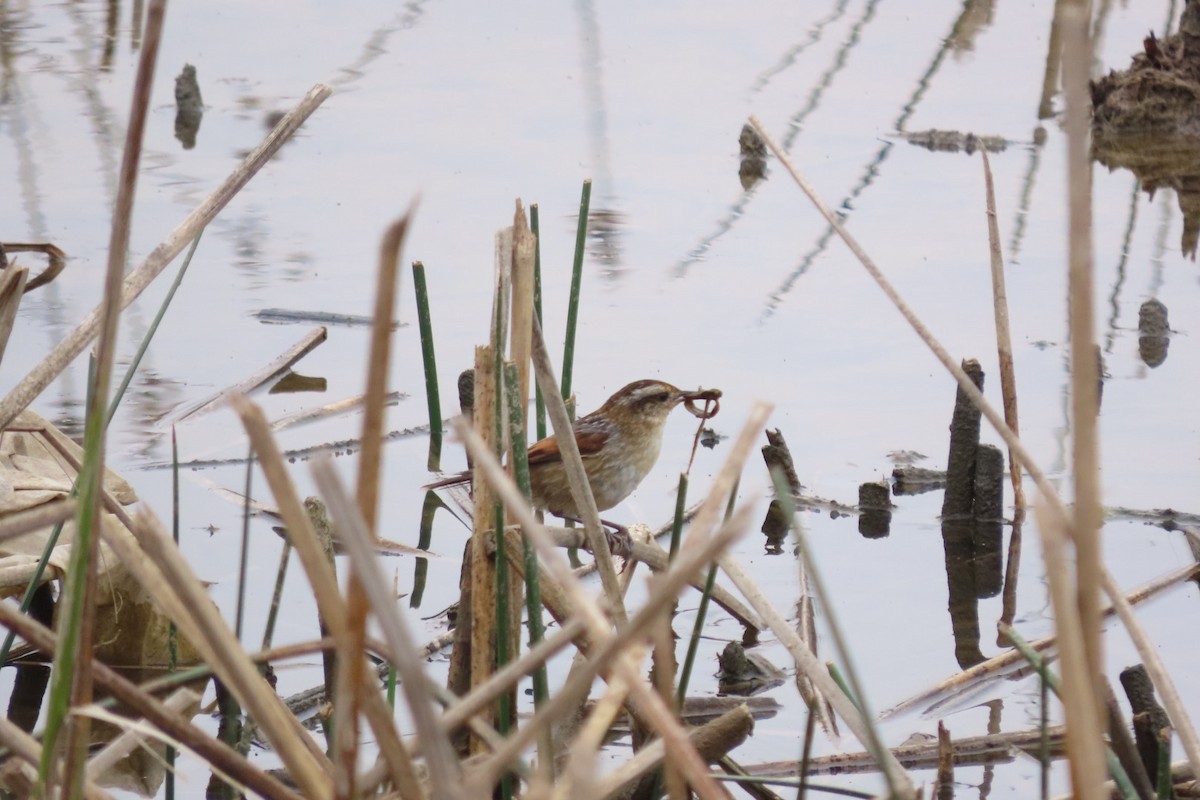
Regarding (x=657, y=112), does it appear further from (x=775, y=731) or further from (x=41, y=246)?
(x=775, y=731)

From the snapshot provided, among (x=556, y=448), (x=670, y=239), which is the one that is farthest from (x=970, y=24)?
(x=556, y=448)

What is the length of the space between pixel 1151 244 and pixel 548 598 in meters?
5.79

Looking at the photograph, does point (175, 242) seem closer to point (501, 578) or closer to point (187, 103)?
point (501, 578)

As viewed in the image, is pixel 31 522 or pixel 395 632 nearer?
pixel 395 632

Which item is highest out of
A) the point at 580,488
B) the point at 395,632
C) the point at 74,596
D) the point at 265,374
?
the point at 395,632

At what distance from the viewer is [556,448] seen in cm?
555

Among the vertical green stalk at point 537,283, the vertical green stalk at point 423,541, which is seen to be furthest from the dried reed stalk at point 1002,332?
the vertical green stalk at point 423,541

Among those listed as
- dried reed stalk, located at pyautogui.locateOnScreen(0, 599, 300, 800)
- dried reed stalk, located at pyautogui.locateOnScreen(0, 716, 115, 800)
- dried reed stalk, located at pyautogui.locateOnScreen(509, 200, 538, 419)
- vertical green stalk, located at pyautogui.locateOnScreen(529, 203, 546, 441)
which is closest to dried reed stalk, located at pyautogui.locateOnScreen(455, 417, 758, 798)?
dried reed stalk, located at pyautogui.locateOnScreen(0, 599, 300, 800)

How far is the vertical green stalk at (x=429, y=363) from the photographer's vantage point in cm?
540

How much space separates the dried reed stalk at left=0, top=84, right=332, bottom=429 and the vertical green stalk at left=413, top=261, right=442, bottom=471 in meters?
1.88

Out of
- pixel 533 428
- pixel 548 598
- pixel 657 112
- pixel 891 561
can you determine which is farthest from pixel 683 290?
pixel 548 598

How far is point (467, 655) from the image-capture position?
3.82 m

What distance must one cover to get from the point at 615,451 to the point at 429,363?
0.74m

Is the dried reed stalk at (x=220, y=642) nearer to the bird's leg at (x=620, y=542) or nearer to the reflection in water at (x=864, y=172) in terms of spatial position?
the bird's leg at (x=620, y=542)
